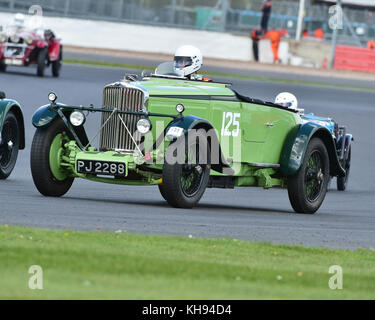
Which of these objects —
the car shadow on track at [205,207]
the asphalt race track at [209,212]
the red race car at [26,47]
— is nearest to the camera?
the asphalt race track at [209,212]

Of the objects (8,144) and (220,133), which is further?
(8,144)

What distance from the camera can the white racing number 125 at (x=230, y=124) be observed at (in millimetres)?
12320

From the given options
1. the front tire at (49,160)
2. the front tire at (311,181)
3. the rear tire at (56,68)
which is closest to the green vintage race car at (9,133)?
the front tire at (49,160)

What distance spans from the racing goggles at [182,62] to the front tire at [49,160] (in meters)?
2.01

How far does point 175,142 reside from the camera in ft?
38.0

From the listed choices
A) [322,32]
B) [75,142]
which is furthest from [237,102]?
[322,32]

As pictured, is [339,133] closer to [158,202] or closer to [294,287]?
[158,202]

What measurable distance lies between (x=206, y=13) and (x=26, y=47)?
66.8ft

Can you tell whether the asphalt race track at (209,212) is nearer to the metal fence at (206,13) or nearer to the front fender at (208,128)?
the front fender at (208,128)

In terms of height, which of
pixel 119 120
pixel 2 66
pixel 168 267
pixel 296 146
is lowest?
pixel 2 66

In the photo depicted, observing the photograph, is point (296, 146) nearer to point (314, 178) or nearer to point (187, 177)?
point (314, 178)

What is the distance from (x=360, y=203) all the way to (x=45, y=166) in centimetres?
513

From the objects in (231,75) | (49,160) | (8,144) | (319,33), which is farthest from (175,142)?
(319,33)

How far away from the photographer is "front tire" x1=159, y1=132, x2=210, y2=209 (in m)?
11.5
